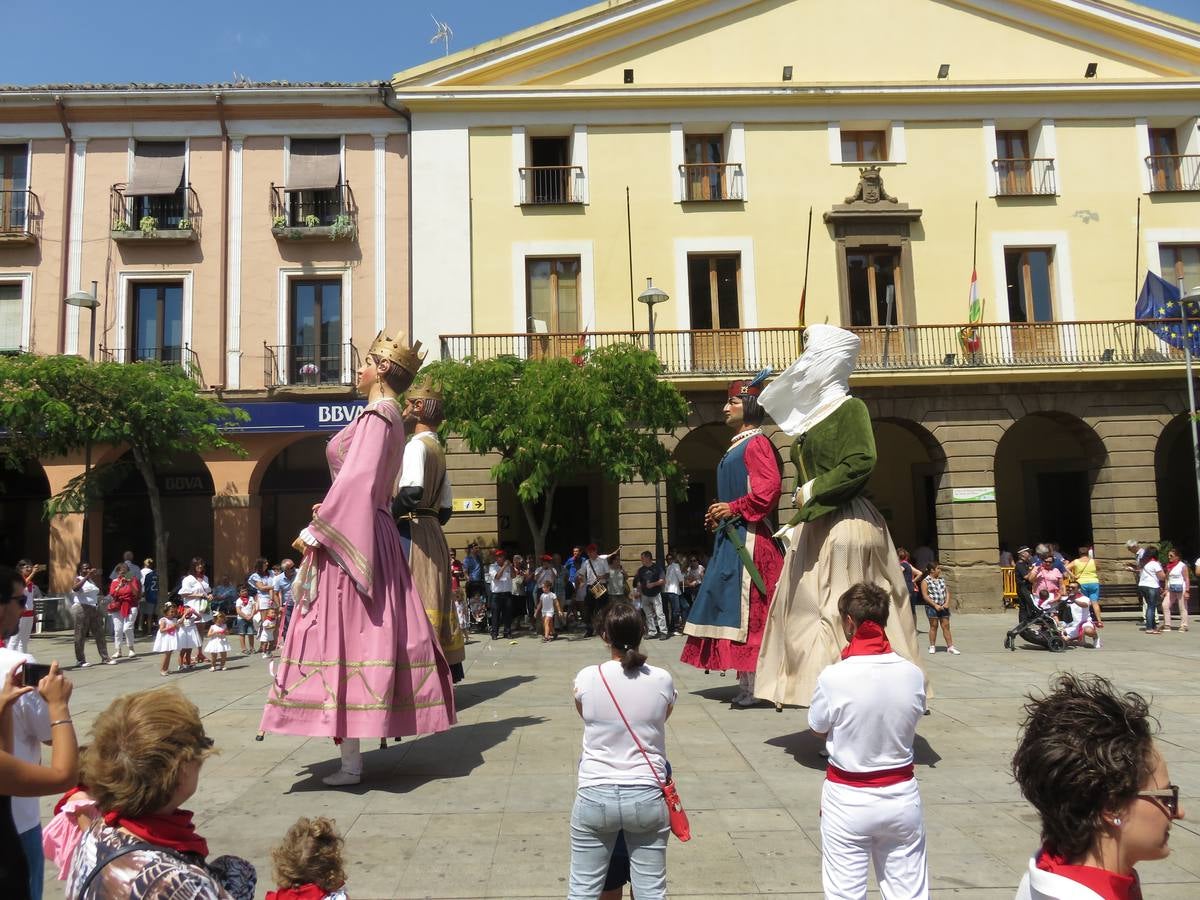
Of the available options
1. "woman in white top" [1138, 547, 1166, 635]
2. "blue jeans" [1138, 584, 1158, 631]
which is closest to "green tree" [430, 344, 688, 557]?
"woman in white top" [1138, 547, 1166, 635]

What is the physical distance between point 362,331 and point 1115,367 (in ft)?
52.1

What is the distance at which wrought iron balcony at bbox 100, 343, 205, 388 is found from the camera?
18.6 metres

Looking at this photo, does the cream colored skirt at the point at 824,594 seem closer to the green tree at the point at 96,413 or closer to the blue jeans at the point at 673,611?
the blue jeans at the point at 673,611

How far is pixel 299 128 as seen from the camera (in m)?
19.4

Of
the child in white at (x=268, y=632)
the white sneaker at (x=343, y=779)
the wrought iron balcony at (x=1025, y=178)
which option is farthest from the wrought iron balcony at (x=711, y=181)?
the white sneaker at (x=343, y=779)

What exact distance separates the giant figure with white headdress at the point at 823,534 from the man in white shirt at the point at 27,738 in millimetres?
3963

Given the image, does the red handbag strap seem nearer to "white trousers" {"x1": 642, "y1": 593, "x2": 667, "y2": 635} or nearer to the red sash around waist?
the red sash around waist

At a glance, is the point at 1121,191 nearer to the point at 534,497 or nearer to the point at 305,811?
the point at 534,497

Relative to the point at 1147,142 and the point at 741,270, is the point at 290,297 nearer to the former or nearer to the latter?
the point at 741,270

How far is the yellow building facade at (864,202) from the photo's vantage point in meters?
18.6

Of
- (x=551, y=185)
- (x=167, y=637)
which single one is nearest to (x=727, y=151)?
(x=551, y=185)

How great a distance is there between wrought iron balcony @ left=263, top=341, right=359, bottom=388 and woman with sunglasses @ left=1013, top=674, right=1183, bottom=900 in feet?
60.6

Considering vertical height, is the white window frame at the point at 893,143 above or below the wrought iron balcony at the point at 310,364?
above

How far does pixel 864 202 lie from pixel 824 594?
1579 cm
